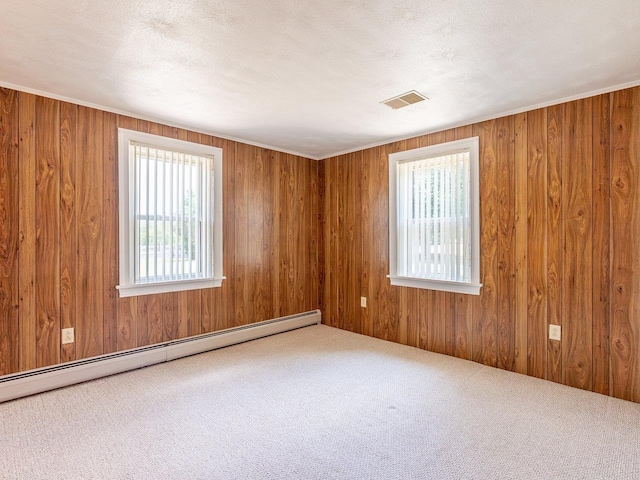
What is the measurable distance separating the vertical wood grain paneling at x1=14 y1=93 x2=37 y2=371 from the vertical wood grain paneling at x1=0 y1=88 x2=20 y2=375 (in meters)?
0.03

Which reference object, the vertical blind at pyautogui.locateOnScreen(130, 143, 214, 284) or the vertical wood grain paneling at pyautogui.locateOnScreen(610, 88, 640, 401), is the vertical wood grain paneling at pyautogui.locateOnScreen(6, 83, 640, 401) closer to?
the vertical wood grain paneling at pyautogui.locateOnScreen(610, 88, 640, 401)

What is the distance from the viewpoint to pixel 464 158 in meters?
3.36

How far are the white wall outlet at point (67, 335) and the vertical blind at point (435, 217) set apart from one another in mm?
3268

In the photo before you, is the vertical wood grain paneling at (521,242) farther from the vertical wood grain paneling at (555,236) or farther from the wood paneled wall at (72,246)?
the wood paneled wall at (72,246)

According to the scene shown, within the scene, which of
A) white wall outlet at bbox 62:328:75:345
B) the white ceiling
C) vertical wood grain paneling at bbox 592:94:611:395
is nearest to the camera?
the white ceiling

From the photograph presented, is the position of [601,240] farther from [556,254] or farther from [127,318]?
[127,318]

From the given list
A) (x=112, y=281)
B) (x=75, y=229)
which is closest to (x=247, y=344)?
(x=112, y=281)

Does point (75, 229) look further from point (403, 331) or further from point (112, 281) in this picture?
point (403, 331)

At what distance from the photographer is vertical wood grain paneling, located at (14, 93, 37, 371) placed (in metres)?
2.56

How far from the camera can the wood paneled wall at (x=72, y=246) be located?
2529mm

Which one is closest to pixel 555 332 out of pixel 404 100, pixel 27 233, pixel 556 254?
pixel 556 254

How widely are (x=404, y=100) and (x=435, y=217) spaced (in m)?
1.35

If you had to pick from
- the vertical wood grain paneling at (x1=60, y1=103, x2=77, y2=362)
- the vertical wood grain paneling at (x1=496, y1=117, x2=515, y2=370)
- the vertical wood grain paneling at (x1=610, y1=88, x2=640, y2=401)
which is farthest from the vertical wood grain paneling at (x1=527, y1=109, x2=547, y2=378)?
the vertical wood grain paneling at (x1=60, y1=103, x2=77, y2=362)

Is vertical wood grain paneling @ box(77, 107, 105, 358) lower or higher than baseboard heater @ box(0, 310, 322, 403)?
higher
